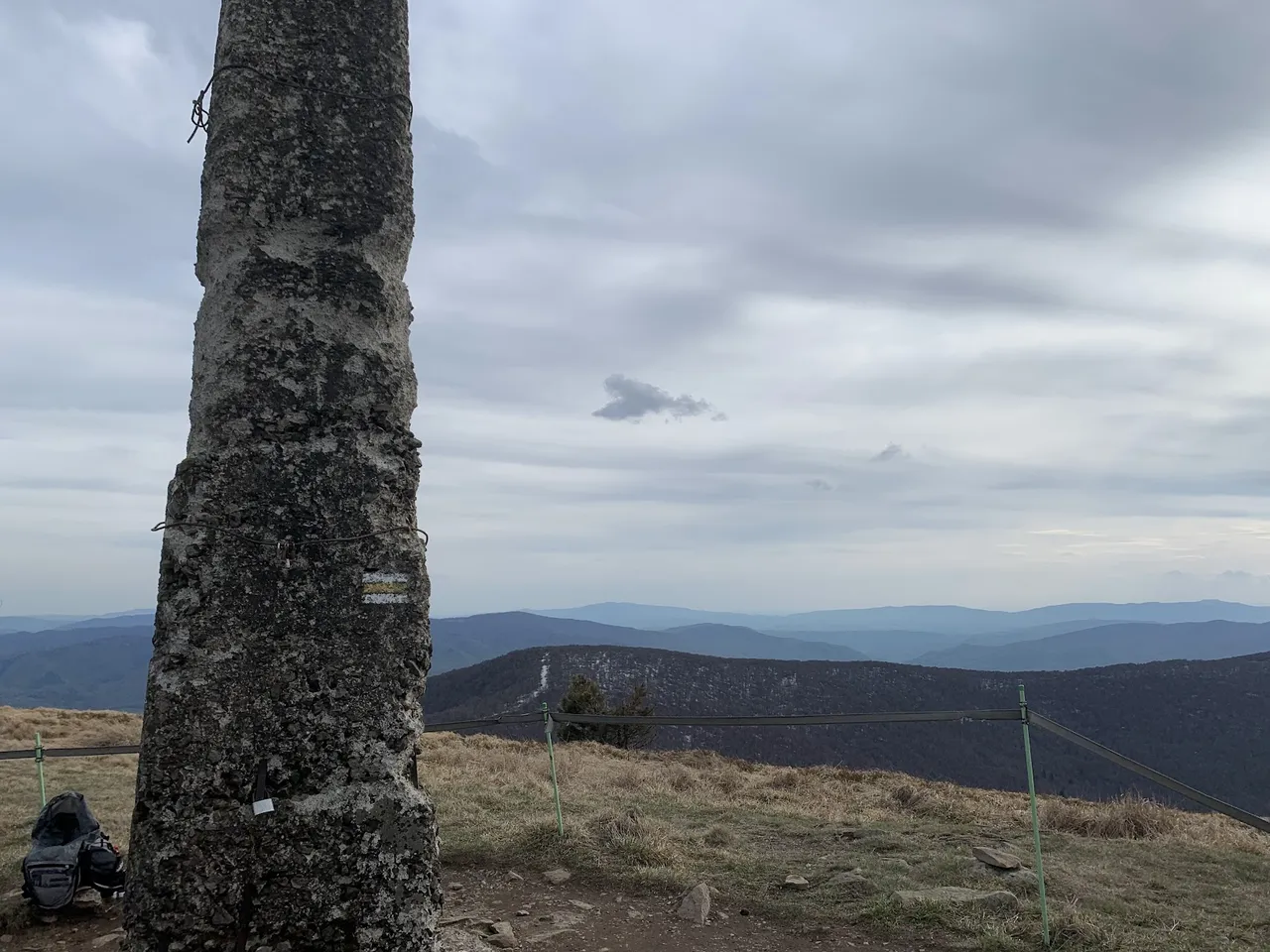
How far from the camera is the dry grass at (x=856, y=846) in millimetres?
5898

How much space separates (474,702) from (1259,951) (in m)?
90.9

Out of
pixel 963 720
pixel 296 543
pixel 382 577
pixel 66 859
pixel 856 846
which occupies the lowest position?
pixel 856 846

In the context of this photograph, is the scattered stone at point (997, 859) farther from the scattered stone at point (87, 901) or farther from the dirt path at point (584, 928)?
the scattered stone at point (87, 901)

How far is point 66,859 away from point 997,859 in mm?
7073

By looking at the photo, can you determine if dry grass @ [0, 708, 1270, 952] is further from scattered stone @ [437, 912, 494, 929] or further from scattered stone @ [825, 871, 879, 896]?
scattered stone @ [437, 912, 494, 929]

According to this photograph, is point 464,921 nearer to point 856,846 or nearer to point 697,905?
point 697,905

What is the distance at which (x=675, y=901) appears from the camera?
6379 mm

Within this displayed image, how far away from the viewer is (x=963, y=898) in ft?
20.0

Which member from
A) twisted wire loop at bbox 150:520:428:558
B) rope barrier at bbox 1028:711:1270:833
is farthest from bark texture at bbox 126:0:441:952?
rope barrier at bbox 1028:711:1270:833

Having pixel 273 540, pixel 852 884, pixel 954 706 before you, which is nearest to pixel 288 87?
pixel 273 540

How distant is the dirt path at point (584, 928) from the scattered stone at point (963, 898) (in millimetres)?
599

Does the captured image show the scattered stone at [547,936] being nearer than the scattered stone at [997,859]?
Yes

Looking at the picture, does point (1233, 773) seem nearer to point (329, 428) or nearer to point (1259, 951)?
point (1259, 951)

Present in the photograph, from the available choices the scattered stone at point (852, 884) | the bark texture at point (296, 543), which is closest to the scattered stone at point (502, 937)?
the bark texture at point (296, 543)
